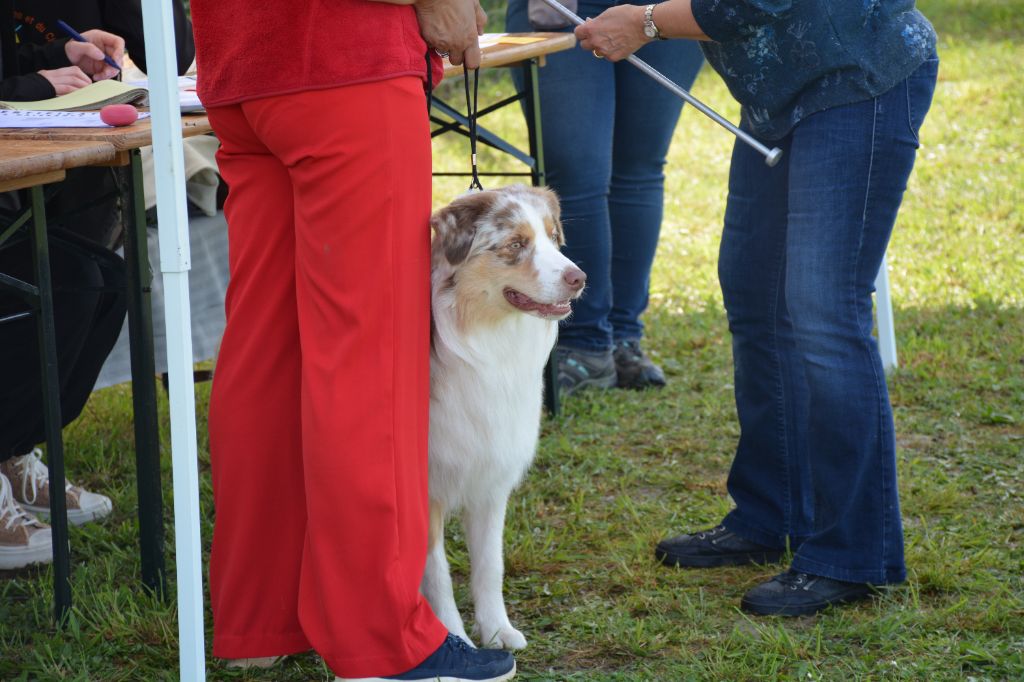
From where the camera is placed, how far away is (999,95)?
9.03 m

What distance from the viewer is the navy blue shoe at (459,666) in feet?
8.18

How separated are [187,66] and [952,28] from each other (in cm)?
906

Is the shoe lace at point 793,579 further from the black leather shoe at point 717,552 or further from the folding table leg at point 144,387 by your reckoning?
the folding table leg at point 144,387

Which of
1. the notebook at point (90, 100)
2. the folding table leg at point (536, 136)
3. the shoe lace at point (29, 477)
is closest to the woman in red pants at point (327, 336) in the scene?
the notebook at point (90, 100)

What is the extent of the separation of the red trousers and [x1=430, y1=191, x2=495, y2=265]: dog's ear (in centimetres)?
23

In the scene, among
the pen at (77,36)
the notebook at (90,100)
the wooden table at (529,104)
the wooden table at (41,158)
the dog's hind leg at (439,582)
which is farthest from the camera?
the wooden table at (529,104)

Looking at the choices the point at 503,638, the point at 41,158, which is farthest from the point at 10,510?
the point at 503,638

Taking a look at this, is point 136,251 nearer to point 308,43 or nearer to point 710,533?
point 308,43

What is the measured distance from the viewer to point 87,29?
158 inches

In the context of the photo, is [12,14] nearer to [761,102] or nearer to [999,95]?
[761,102]

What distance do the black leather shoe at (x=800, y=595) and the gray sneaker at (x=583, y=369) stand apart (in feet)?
5.87

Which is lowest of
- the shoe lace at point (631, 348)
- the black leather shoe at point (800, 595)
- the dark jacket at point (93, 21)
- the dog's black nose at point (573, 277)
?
the black leather shoe at point (800, 595)

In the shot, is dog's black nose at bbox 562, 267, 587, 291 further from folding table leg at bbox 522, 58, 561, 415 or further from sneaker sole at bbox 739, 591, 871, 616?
folding table leg at bbox 522, 58, 561, 415

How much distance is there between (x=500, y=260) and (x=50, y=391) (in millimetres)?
1083
